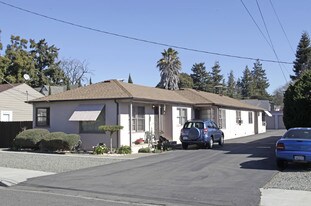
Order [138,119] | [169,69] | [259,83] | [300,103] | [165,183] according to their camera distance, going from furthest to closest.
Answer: [259,83] < [169,69] < [138,119] < [300,103] < [165,183]

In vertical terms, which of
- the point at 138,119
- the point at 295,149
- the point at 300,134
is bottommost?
the point at 295,149

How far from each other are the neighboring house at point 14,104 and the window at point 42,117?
11.3 m

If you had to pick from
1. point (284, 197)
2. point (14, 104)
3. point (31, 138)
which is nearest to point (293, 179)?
point (284, 197)

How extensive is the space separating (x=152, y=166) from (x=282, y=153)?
5.12 metres

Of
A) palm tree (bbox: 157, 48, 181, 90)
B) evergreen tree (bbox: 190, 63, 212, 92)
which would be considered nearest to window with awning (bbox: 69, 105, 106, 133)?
palm tree (bbox: 157, 48, 181, 90)

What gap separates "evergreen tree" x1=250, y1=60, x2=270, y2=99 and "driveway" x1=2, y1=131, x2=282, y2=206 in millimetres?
101355

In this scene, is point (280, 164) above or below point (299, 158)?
below

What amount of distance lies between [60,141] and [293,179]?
14147 mm

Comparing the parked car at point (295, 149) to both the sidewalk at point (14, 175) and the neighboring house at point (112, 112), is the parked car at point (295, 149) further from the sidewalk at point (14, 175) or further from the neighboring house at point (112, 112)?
the neighboring house at point (112, 112)

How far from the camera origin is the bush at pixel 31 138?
24469 mm

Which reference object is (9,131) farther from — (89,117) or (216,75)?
(216,75)

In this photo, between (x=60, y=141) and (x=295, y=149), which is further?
(x=60, y=141)

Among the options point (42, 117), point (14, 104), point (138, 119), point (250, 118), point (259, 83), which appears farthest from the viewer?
point (259, 83)

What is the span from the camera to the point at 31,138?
24484mm
